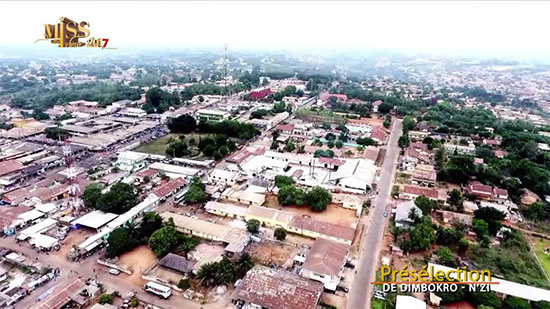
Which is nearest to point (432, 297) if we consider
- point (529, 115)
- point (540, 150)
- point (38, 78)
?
point (540, 150)

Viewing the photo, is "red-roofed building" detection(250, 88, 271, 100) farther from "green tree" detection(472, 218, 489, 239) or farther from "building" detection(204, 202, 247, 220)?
"green tree" detection(472, 218, 489, 239)

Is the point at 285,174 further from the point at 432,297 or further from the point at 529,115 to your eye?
the point at 529,115

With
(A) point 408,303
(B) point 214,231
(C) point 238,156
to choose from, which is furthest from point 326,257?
(C) point 238,156

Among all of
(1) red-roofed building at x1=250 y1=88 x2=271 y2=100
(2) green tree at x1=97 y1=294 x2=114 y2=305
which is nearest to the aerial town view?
(2) green tree at x1=97 y1=294 x2=114 y2=305

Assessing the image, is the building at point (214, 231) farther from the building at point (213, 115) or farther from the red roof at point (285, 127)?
the building at point (213, 115)

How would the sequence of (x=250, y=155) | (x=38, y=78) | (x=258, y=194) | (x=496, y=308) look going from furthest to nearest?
(x=38, y=78) → (x=250, y=155) → (x=258, y=194) → (x=496, y=308)

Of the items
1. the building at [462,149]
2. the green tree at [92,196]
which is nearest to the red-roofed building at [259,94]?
the building at [462,149]
